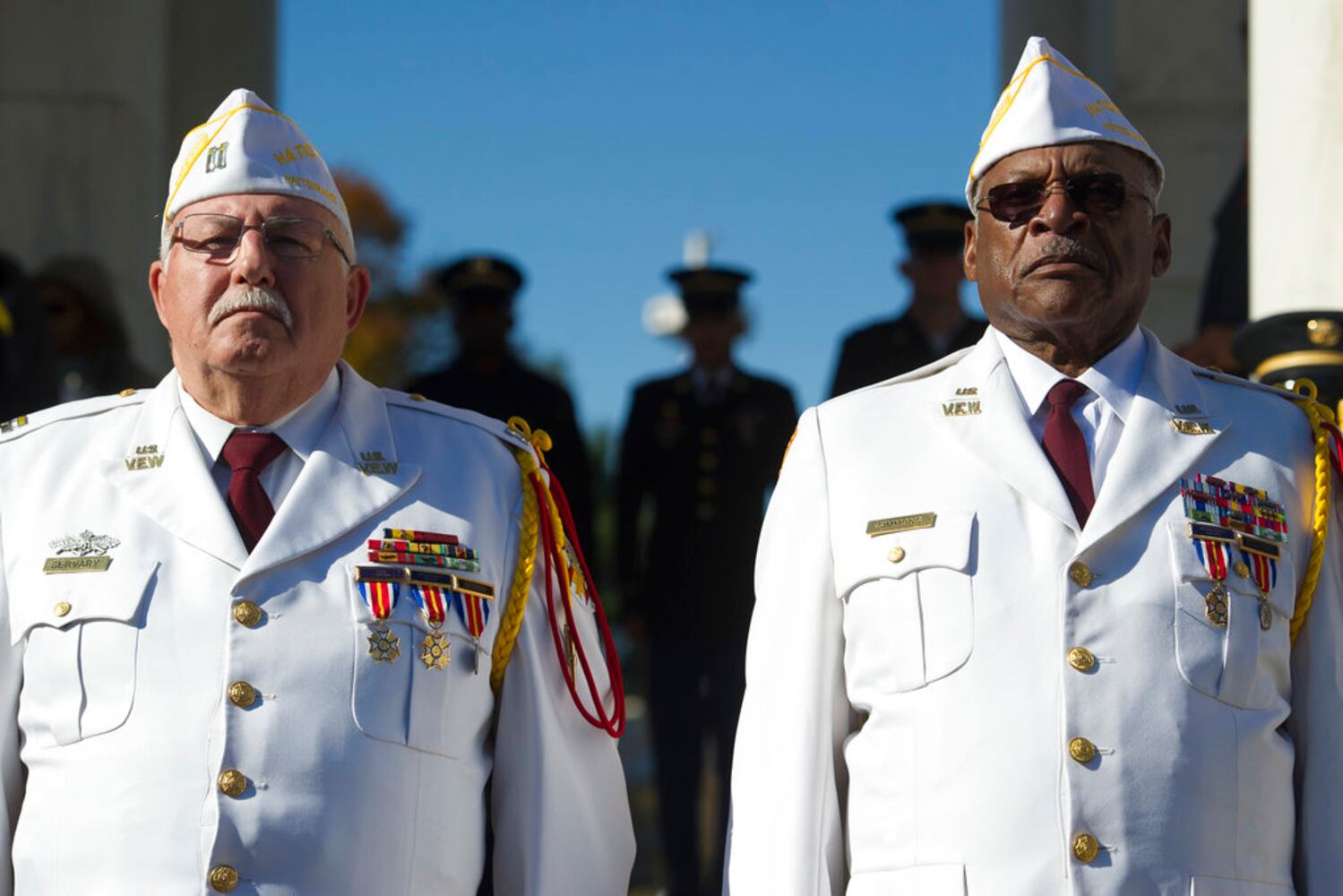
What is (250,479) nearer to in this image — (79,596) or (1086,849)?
(79,596)

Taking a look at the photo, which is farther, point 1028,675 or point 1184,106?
point 1184,106

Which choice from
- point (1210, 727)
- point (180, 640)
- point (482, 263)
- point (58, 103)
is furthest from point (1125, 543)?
point (58, 103)

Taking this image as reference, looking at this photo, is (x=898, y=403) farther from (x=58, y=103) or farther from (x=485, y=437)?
(x=58, y=103)

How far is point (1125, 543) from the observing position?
3447mm

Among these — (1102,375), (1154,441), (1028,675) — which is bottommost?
(1028,675)

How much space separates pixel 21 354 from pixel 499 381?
6.10 ft

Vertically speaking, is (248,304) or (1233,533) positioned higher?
(248,304)

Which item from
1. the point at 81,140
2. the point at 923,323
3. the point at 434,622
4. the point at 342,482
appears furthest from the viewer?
the point at 81,140

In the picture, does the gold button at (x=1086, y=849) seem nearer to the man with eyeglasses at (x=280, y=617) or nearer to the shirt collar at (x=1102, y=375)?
the shirt collar at (x=1102, y=375)

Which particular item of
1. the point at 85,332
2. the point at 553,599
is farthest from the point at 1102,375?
the point at 85,332

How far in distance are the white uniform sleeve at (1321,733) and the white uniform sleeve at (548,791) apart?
1.22 meters

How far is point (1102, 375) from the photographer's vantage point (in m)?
3.64

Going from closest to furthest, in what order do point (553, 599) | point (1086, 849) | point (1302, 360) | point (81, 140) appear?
point (1086, 849), point (553, 599), point (1302, 360), point (81, 140)

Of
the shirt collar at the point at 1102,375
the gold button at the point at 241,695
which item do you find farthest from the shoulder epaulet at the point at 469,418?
the shirt collar at the point at 1102,375
